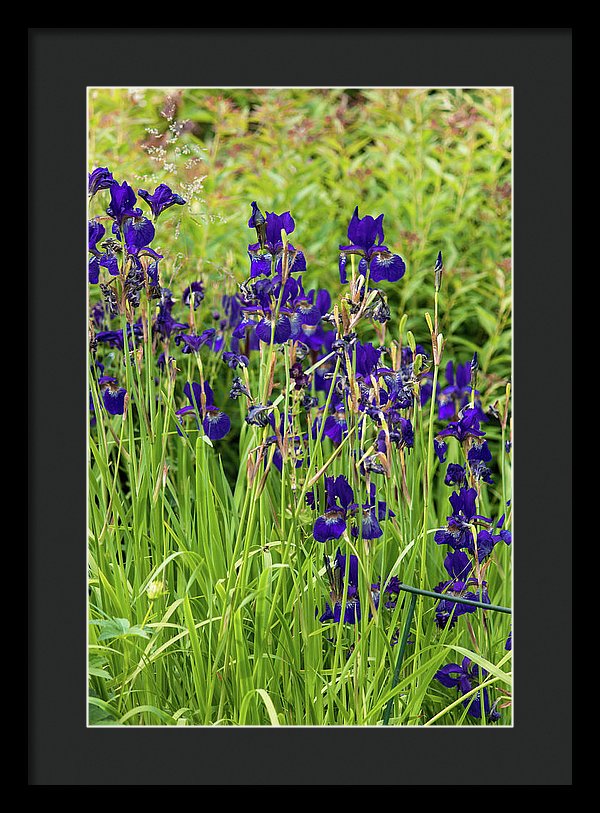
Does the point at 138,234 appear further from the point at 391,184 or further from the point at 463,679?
the point at 391,184

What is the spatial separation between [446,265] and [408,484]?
75.5 inches

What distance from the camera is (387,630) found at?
2.44 m

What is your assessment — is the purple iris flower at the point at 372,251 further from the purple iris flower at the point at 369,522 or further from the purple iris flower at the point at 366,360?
the purple iris flower at the point at 369,522

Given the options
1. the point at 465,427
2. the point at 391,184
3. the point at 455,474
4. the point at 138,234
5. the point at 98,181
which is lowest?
the point at 455,474

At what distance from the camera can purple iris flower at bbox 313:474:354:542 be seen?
7.46 feet

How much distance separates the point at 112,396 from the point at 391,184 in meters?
2.35

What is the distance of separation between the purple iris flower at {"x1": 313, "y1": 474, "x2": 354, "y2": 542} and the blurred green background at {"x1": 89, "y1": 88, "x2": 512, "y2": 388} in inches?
73.0

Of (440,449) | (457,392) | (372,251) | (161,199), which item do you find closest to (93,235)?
(161,199)

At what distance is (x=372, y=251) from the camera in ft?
7.43

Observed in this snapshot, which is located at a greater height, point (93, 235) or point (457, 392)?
point (93, 235)

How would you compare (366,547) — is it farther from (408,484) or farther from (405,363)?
(405,363)
